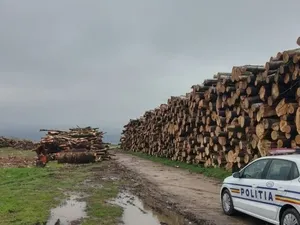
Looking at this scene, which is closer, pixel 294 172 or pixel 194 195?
pixel 294 172

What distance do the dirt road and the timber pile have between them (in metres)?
1.61

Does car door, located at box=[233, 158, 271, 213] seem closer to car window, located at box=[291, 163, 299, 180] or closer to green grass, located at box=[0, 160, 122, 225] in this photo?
car window, located at box=[291, 163, 299, 180]

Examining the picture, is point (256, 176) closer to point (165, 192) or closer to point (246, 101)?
point (165, 192)

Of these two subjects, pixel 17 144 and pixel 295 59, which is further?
pixel 17 144

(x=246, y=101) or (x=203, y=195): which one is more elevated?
(x=246, y=101)

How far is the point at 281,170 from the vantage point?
764 centimetres

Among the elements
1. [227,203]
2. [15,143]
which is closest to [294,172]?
[227,203]

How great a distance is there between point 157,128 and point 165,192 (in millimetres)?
15421

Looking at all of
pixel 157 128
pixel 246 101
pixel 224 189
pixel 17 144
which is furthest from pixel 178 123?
pixel 17 144

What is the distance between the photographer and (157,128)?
28.5m

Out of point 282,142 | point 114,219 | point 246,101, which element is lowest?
point 114,219

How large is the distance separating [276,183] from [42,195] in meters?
7.06

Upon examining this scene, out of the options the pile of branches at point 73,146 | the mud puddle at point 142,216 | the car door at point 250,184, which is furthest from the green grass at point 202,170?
the car door at point 250,184

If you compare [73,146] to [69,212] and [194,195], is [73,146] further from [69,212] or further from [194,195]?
[69,212]
